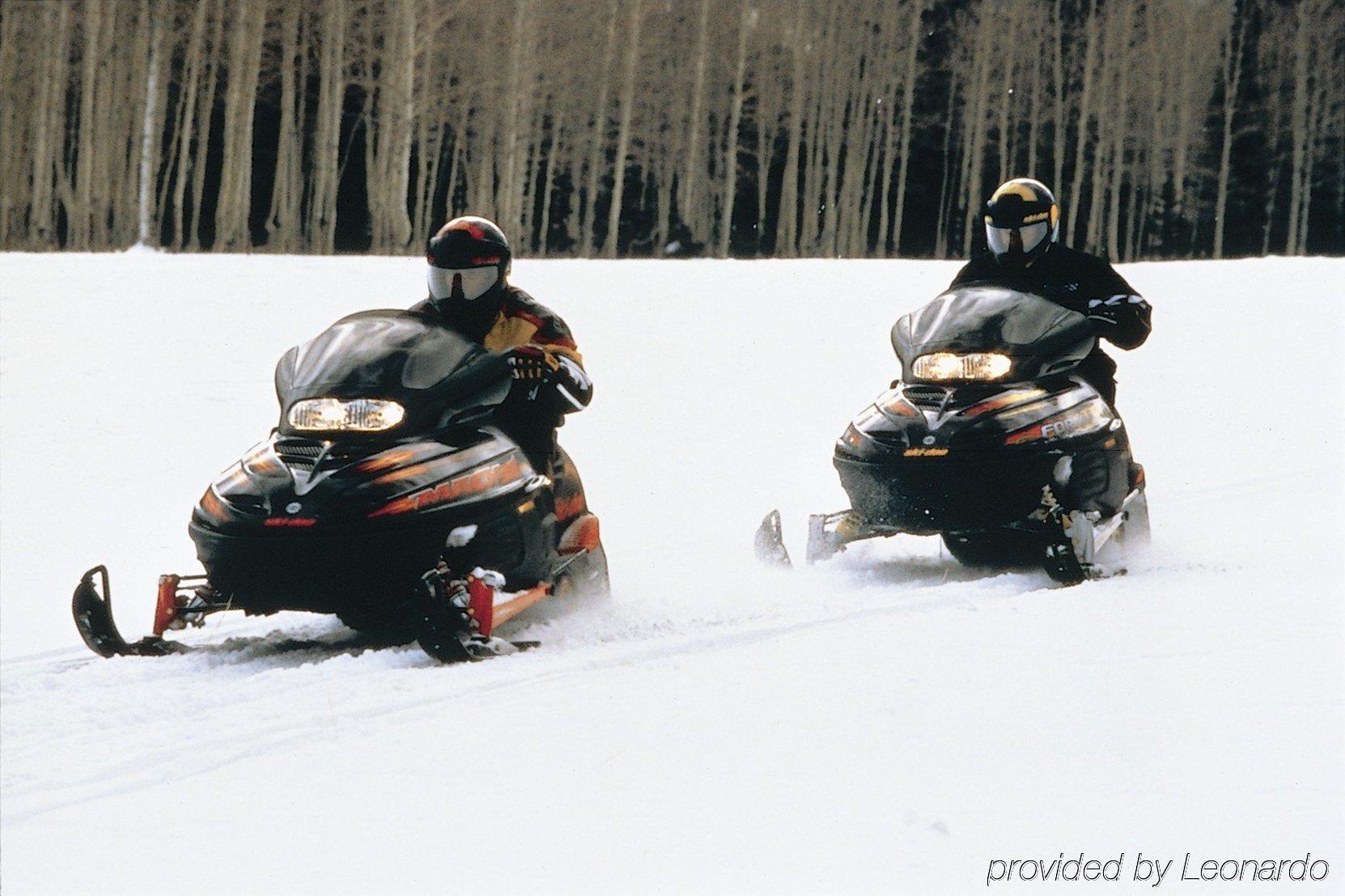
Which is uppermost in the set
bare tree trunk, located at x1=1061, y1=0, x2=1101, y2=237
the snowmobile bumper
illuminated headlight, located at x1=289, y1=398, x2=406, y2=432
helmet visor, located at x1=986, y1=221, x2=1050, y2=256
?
bare tree trunk, located at x1=1061, y1=0, x2=1101, y2=237

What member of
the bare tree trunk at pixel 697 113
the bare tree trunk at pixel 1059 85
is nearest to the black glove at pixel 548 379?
the bare tree trunk at pixel 697 113

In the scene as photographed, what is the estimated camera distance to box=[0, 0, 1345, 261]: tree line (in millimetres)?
27516

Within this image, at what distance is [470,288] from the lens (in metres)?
5.69

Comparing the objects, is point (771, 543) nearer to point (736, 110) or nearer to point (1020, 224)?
point (1020, 224)

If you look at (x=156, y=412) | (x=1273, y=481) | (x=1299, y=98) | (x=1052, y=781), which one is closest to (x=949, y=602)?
(x=1052, y=781)

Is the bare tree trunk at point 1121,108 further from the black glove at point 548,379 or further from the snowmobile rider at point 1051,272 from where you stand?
the black glove at point 548,379

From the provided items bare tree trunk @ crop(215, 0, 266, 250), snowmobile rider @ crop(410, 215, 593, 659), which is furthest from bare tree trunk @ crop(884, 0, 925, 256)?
snowmobile rider @ crop(410, 215, 593, 659)

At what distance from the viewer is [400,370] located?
510 centimetres

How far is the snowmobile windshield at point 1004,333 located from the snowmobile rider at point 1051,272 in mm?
180

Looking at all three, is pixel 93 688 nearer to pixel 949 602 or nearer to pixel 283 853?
pixel 283 853

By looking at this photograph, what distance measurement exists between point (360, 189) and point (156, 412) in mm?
32688

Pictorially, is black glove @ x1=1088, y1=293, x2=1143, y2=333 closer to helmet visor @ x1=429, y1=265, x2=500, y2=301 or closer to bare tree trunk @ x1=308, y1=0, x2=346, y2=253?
helmet visor @ x1=429, y1=265, x2=500, y2=301

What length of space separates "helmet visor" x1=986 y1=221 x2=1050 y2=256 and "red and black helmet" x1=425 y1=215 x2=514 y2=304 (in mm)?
2474

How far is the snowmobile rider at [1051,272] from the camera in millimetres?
6984
